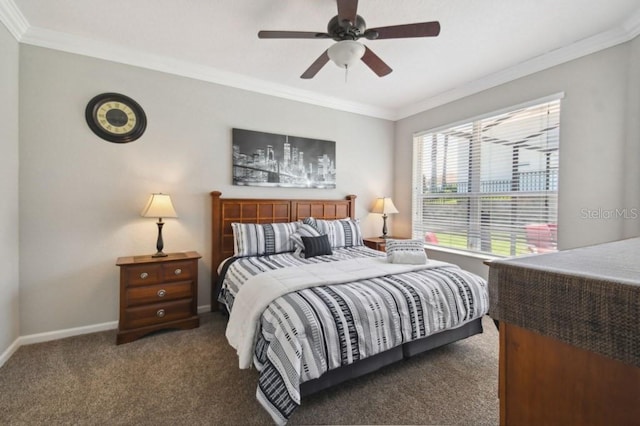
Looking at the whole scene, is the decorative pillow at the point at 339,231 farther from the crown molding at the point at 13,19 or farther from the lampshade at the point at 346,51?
the crown molding at the point at 13,19

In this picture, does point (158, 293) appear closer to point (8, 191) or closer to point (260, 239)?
point (260, 239)

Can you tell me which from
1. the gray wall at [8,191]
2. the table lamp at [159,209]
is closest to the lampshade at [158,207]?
the table lamp at [159,209]

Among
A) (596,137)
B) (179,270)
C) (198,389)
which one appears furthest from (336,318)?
(596,137)

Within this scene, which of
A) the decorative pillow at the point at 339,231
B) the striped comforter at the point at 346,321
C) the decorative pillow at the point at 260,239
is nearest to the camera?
the striped comforter at the point at 346,321

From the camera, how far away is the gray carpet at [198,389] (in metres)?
1.64

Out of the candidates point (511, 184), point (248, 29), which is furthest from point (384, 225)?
point (248, 29)

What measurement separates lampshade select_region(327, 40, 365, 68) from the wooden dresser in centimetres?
190

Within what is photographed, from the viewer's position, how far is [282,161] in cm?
368

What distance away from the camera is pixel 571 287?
431mm

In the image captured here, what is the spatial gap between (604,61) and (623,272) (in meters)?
3.20

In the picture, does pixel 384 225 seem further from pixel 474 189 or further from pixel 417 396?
pixel 417 396

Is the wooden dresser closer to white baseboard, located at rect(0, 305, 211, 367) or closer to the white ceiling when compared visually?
the white ceiling

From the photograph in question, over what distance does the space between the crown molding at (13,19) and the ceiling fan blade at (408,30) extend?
2730mm

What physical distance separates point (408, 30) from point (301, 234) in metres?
2.17
